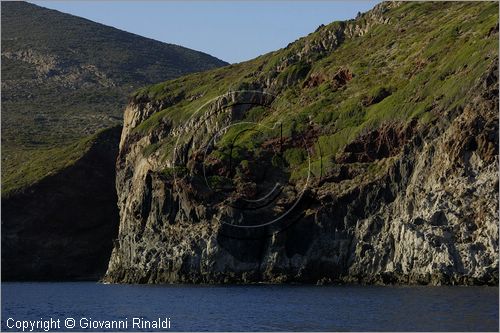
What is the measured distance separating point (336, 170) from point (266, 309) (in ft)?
162

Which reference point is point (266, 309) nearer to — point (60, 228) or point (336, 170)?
point (336, 170)

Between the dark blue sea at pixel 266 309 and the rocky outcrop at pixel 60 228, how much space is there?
172ft

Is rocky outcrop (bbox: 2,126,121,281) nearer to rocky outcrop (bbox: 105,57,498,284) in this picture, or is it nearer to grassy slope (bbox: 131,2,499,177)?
grassy slope (bbox: 131,2,499,177)

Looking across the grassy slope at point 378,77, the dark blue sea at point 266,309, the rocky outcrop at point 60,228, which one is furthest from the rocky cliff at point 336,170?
the rocky outcrop at point 60,228

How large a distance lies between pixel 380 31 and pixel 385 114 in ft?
150

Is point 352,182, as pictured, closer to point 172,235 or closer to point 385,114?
point 385,114

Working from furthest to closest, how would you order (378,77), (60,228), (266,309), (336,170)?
(60,228) < (378,77) < (336,170) < (266,309)

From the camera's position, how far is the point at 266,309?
8456 cm

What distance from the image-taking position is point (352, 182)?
127750 millimetres

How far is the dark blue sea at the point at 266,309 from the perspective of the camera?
69.5 m

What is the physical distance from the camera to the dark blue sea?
69500mm

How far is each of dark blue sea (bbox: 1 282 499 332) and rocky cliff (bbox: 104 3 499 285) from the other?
24.1ft

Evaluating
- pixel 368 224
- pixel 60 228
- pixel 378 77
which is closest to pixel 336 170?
pixel 368 224

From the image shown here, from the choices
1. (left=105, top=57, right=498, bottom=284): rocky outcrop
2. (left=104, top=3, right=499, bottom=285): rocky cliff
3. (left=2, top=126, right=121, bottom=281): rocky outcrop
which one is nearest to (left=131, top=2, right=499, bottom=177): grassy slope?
(left=104, top=3, right=499, bottom=285): rocky cliff
